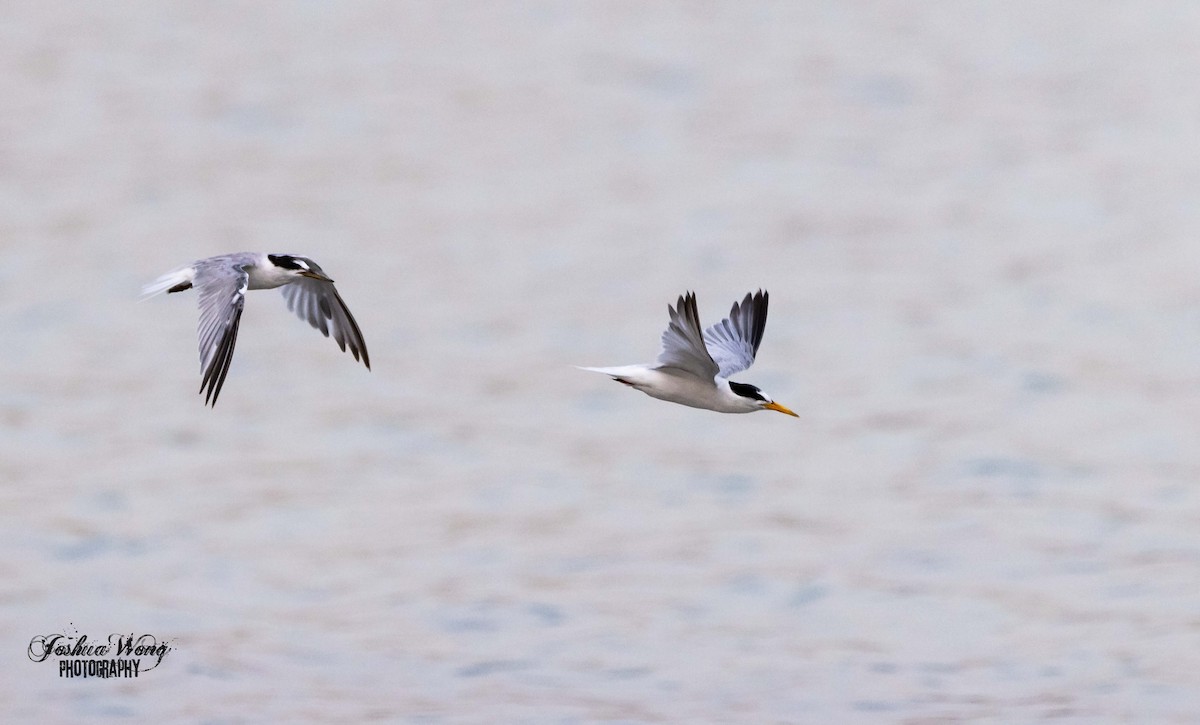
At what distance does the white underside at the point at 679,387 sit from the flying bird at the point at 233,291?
5.23 ft

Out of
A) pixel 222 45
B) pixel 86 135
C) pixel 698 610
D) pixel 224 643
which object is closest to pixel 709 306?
pixel 698 610

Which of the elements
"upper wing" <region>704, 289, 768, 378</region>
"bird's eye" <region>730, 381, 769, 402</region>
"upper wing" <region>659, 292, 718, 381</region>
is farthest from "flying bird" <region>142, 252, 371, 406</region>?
"upper wing" <region>704, 289, 768, 378</region>

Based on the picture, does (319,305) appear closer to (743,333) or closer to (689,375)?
(743,333)

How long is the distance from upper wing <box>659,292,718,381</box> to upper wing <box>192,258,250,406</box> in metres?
2.46

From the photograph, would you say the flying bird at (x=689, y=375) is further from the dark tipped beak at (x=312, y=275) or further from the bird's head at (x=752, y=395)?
the dark tipped beak at (x=312, y=275)

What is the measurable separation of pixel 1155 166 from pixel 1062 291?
568 cm

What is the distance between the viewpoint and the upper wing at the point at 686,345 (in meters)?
10.9

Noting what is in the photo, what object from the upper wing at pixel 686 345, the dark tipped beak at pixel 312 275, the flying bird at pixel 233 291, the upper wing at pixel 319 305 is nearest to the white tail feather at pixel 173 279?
the flying bird at pixel 233 291

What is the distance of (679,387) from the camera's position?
1202cm

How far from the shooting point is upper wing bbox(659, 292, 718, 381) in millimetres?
10883

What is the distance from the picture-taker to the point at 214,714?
1761 centimetres

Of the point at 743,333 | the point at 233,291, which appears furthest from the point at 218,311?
the point at 743,333

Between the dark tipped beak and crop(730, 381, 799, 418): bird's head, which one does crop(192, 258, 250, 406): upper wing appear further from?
crop(730, 381, 799, 418): bird's head

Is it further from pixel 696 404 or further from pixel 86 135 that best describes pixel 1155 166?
pixel 696 404
